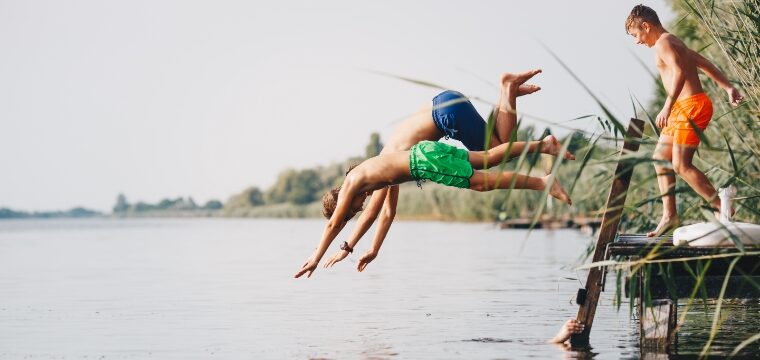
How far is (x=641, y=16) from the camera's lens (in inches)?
323

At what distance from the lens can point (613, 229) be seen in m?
8.25

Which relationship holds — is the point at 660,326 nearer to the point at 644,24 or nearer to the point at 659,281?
the point at 659,281

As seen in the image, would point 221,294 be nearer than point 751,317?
No

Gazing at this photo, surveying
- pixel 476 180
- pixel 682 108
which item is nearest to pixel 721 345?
pixel 682 108

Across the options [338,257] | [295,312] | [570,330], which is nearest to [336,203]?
[338,257]

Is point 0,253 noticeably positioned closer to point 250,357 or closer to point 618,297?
point 250,357

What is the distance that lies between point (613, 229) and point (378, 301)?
21.4 ft

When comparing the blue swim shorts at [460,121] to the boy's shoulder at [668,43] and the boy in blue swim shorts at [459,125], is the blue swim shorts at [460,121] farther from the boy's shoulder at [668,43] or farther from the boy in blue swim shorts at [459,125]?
the boy's shoulder at [668,43]

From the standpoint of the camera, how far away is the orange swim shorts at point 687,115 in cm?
802

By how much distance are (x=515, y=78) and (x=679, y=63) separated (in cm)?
121

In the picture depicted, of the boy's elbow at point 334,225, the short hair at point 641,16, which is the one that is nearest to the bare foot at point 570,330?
the boy's elbow at point 334,225

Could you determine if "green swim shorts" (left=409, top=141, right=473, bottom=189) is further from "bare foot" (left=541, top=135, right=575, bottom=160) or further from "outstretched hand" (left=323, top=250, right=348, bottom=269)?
"outstretched hand" (left=323, top=250, right=348, bottom=269)

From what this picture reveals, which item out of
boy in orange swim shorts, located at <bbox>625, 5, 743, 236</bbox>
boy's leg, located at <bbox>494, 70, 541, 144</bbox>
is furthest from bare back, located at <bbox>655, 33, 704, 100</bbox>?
boy's leg, located at <bbox>494, 70, 541, 144</bbox>

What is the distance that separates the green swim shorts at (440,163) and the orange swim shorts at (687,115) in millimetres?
1501
